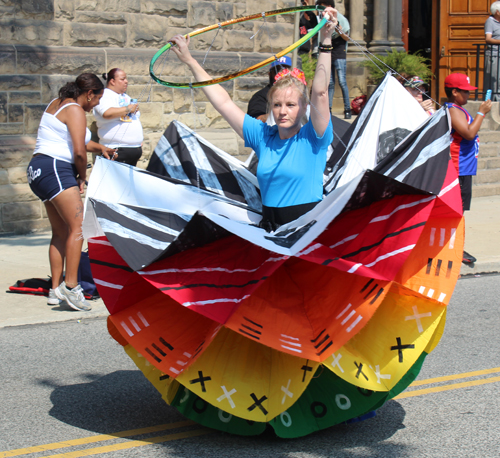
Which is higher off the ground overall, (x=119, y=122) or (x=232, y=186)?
(x=119, y=122)

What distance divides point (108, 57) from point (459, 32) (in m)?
9.76

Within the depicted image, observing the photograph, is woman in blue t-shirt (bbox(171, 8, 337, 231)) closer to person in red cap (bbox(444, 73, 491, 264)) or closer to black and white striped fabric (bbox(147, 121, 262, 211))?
black and white striped fabric (bbox(147, 121, 262, 211))

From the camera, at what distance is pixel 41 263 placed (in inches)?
320

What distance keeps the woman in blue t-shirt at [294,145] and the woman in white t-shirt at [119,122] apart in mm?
4622

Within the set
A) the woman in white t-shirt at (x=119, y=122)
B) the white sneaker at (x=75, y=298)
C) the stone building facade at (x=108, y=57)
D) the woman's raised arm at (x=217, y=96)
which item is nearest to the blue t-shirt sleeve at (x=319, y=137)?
the woman's raised arm at (x=217, y=96)

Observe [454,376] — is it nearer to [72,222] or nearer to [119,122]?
[72,222]

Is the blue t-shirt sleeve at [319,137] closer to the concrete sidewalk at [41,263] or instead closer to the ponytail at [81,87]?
the ponytail at [81,87]

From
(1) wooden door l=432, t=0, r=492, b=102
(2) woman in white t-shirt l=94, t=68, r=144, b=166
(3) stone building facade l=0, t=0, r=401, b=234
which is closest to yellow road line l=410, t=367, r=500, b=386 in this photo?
(2) woman in white t-shirt l=94, t=68, r=144, b=166

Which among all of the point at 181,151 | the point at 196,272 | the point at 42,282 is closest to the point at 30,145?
the point at 42,282

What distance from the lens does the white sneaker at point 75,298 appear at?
6.53 m

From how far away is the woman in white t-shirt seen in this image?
855 centimetres

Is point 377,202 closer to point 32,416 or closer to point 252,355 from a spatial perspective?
point 252,355

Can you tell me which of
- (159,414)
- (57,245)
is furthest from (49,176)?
(159,414)

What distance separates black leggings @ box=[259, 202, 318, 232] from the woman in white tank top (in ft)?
9.06
